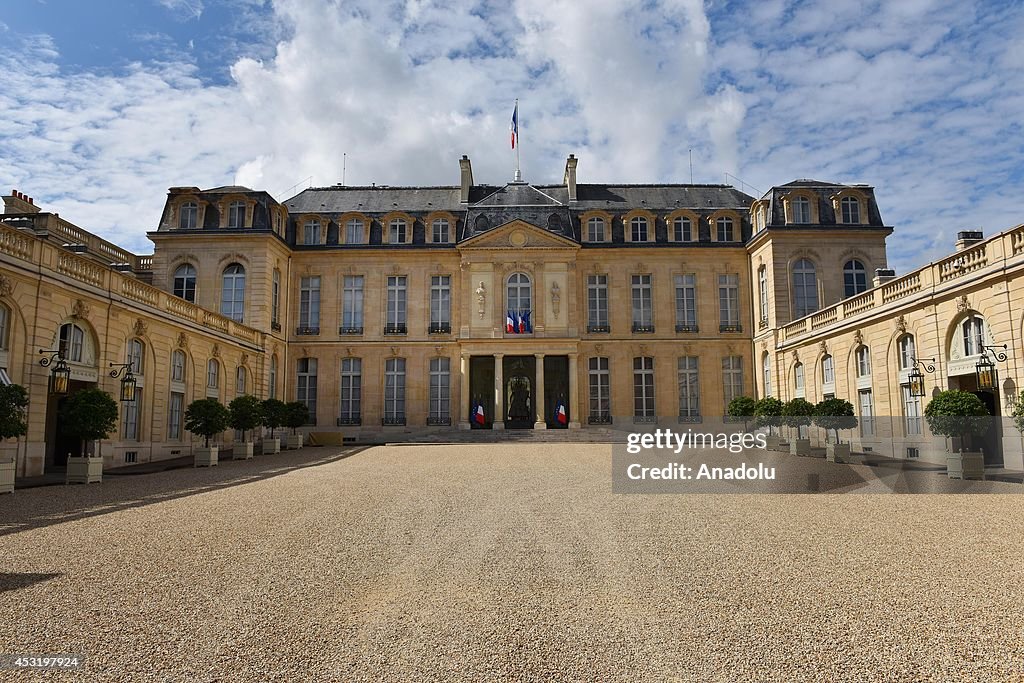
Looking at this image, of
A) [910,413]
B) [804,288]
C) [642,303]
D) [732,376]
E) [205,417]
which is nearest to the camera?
[910,413]

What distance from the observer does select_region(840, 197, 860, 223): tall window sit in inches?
1125

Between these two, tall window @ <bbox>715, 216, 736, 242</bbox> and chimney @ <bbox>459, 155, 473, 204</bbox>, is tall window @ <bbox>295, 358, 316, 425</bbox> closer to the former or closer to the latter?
chimney @ <bbox>459, 155, 473, 204</bbox>

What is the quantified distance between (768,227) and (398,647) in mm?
26964

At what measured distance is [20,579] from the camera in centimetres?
570

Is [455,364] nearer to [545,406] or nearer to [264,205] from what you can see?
[545,406]

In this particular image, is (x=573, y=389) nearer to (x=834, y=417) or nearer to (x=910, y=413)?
(x=834, y=417)

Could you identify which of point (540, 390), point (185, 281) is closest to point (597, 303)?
point (540, 390)

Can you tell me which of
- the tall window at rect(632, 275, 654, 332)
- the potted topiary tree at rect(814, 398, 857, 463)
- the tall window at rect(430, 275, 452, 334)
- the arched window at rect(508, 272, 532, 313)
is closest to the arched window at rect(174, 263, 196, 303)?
the tall window at rect(430, 275, 452, 334)

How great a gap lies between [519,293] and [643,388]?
21.7 ft

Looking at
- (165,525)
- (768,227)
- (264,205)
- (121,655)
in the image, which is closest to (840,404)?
(768,227)

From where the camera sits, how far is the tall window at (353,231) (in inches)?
1275

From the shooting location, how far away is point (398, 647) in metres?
4.27

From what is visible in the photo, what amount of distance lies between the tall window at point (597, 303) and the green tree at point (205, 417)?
660 inches

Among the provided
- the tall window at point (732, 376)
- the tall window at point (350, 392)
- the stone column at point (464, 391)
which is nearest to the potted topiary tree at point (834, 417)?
the tall window at point (732, 376)
